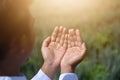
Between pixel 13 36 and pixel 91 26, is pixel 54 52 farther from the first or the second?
pixel 91 26

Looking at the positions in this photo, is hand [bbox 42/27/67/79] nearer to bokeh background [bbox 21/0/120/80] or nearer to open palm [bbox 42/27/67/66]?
open palm [bbox 42/27/67/66]

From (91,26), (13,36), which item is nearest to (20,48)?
(13,36)

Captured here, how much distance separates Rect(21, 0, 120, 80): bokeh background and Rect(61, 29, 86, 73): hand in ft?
1.25

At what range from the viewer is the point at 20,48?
168 centimetres

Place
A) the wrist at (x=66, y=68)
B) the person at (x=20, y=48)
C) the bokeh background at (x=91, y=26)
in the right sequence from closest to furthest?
the person at (x=20, y=48) → the wrist at (x=66, y=68) → the bokeh background at (x=91, y=26)

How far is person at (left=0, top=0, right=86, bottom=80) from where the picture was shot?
166cm

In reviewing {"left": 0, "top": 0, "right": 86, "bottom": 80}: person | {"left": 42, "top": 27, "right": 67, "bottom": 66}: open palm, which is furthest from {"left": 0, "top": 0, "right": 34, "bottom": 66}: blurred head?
{"left": 42, "top": 27, "right": 67, "bottom": 66}: open palm

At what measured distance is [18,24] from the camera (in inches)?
67.2

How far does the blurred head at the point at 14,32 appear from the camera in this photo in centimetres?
167

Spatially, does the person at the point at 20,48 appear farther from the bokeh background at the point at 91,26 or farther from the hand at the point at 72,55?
the bokeh background at the point at 91,26

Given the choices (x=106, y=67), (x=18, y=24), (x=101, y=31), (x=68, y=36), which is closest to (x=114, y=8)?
(x=101, y=31)

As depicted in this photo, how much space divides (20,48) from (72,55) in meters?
0.25

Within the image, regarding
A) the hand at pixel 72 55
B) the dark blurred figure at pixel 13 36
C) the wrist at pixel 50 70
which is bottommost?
the wrist at pixel 50 70

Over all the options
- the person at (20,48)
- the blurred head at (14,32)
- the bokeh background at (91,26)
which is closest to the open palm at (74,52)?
the person at (20,48)
